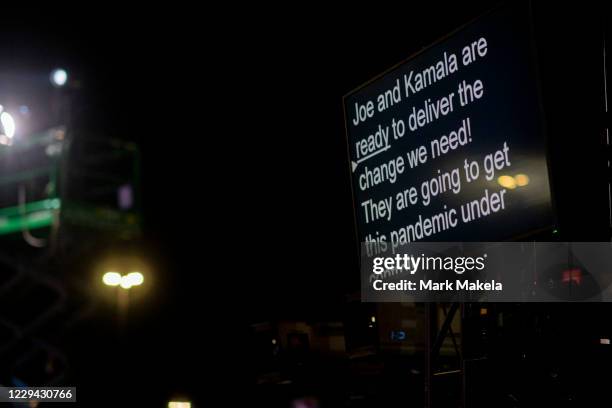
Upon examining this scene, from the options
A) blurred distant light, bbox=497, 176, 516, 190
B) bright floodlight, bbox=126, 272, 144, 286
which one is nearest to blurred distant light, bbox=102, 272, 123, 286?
bright floodlight, bbox=126, 272, 144, 286

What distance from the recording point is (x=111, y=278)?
475 inches

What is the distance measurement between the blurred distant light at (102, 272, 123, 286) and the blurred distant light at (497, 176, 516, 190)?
32.1 feet

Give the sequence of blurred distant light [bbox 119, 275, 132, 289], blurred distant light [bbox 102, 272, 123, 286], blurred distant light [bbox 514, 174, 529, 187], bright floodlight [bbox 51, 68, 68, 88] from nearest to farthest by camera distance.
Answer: blurred distant light [bbox 514, 174, 529, 187] < bright floodlight [bbox 51, 68, 68, 88] < blurred distant light [bbox 102, 272, 123, 286] < blurred distant light [bbox 119, 275, 132, 289]

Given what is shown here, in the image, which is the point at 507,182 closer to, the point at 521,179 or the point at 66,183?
the point at 521,179

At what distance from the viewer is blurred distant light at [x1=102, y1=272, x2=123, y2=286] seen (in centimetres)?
1200

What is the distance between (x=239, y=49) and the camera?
1109 cm

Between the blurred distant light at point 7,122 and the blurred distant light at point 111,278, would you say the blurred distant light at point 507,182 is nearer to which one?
the blurred distant light at point 7,122

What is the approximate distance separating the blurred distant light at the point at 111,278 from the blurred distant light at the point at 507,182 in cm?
979

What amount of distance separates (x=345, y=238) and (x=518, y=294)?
7.42 metres

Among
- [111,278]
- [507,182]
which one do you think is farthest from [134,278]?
[507,182]

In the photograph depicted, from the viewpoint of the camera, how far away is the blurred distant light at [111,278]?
12000 millimetres

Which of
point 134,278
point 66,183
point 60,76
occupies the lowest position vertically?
point 134,278

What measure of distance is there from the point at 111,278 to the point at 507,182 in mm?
9873

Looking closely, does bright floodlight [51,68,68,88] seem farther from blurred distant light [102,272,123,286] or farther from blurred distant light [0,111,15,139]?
blurred distant light [102,272,123,286]
